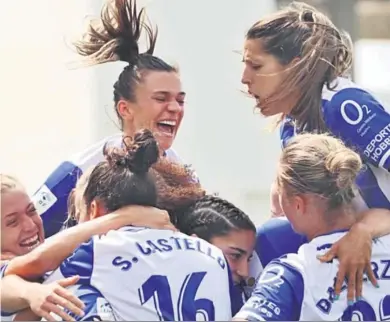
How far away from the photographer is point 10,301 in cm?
174

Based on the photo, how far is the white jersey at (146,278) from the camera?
1697 millimetres

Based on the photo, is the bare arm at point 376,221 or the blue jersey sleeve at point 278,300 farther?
the bare arm at point 376,221

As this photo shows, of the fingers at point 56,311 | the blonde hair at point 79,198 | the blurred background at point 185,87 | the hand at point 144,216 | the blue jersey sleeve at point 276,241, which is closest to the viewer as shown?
the fingers at point 56,311

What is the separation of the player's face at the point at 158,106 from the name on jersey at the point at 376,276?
2.43ft

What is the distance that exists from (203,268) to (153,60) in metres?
0.91

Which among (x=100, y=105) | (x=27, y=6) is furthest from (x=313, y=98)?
(x=100, y=105)

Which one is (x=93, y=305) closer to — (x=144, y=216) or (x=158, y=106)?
(x=144, y=216)

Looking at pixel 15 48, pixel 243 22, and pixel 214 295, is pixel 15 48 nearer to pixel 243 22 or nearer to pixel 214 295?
pixel 243 22

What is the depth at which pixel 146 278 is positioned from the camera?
171 centimetres

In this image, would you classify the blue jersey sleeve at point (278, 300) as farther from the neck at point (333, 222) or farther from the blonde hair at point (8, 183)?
the blonde hair at point (8, 183)

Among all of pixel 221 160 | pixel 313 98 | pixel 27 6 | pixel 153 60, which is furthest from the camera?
pixel 221 160

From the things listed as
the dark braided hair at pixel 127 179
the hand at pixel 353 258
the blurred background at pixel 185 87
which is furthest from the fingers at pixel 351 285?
the blurred background at pixel 185 87

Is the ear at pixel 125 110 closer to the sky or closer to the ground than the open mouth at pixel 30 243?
closer to the sky

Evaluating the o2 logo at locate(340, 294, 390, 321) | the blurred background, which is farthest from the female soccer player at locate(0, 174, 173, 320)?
the blurred background
